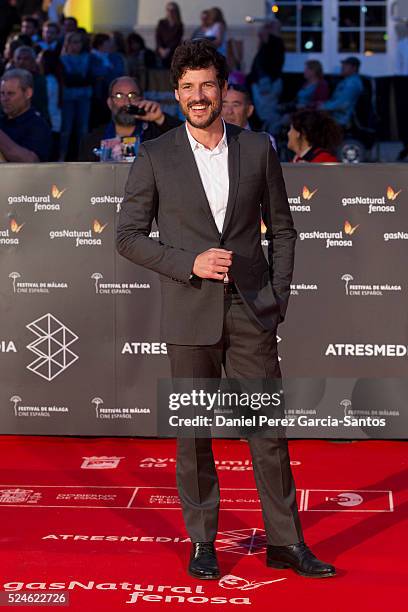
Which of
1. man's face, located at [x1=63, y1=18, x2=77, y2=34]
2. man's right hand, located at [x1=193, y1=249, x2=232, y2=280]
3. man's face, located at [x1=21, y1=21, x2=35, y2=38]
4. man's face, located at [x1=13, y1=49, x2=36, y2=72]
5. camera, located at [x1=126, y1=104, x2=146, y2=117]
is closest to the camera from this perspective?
man's right hand, located at [x1=193, y1=249, x2=232, y2=280]

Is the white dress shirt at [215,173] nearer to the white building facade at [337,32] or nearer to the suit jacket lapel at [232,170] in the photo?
the suit jacket lapel at [232,170]

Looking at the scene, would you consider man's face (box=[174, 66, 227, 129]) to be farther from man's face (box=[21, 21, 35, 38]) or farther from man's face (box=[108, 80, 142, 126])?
man's face (box=[21, 21, 35, 38])

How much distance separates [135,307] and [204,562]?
8.14 ft

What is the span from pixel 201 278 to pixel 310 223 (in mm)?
2458

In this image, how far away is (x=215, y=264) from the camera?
489 cm

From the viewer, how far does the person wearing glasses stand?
334 inches

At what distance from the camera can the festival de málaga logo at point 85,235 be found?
24.6 feet

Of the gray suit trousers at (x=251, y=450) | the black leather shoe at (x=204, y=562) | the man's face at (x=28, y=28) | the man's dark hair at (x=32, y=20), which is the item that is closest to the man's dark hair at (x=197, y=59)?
the gray suit trousers at (x=251, y=450)

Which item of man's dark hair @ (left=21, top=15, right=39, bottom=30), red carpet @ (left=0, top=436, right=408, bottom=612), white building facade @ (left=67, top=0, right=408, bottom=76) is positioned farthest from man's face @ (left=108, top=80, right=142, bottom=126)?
white building facade @ (left=67, top=0, right=408, bottom=76)

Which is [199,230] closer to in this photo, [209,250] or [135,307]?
[209,250]

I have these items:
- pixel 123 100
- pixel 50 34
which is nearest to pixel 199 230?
pixel 123 100

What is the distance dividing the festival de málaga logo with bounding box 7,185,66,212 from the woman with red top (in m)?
1.61

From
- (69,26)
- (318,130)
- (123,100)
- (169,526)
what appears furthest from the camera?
(69,26)

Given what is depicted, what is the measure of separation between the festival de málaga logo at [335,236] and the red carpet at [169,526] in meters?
1.15
